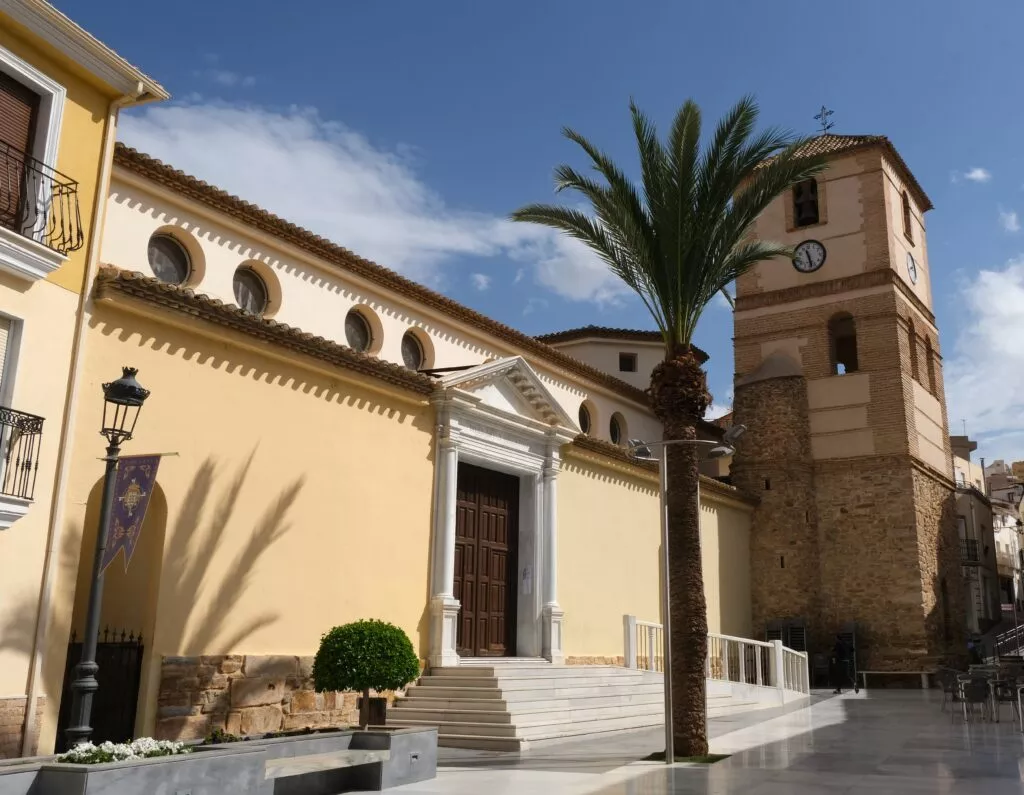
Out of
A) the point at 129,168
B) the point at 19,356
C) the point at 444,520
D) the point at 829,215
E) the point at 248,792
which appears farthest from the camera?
the point at 829,215

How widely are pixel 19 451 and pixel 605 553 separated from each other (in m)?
13.3

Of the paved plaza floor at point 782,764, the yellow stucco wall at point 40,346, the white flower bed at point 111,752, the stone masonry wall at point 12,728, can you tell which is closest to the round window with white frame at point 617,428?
the paved plaza floor at point 782,764

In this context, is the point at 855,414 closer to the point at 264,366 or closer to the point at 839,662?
the point at 839,662

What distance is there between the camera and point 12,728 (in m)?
9.64

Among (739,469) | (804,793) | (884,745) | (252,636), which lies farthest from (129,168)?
(739,469)

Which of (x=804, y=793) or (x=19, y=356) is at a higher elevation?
(x=19, y=356)

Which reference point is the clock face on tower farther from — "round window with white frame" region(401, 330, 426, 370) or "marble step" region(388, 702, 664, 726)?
"marble step" region(388, 702, 664, 726)

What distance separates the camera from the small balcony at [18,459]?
957 centimetres

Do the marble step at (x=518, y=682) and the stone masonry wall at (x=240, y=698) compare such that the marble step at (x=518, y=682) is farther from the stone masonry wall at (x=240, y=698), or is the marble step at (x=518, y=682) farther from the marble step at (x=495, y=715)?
the stone masonry wall at (x=240, y=698)

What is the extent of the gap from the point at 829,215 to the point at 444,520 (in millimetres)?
18900

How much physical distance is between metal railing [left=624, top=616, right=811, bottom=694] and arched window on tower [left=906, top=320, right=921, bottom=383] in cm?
950

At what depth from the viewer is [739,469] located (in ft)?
93.7

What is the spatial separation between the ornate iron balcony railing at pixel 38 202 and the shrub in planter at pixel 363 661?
5576 millimetres

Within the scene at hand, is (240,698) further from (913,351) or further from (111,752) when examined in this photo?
(913,351)
